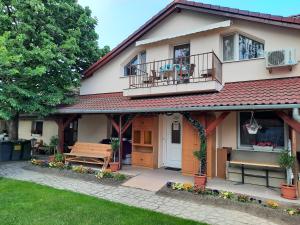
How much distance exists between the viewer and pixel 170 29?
11.5 m

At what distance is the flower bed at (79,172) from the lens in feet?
29.5

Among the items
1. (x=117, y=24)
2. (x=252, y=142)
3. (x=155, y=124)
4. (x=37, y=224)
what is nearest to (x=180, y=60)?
(x=155, y=124)

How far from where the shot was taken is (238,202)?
21.6 ft

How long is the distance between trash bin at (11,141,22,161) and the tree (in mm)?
907

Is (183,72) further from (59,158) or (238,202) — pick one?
(59,158)

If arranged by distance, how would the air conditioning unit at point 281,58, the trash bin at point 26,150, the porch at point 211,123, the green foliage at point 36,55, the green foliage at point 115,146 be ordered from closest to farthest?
1. the porch at point 211,123
2. the air conditioning unit at point 281,58
3. the green foliage at point 115,146
4. the green foliage at point 36,55
5. the trash bin at point 26,150

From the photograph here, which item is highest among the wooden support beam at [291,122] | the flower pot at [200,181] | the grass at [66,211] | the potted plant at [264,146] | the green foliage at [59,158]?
the wooden support beam at [291,122]

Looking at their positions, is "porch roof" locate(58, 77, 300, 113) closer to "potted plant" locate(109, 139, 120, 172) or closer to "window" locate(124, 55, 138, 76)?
"potted plant" locate(109, 139, 120, 172)

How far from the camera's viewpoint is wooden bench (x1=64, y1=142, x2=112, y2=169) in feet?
34.0

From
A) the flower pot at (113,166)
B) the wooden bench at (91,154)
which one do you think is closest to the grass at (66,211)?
the flower pot at (113,166)

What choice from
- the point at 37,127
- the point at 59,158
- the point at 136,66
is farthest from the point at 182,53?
the point at 37,127

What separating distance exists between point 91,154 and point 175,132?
3.74 metres

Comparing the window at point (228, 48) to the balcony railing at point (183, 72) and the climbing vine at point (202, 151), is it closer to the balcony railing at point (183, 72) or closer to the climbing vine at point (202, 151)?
the balcony railing at point (183, 72)

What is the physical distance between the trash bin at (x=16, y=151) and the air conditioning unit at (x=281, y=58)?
480 inches
